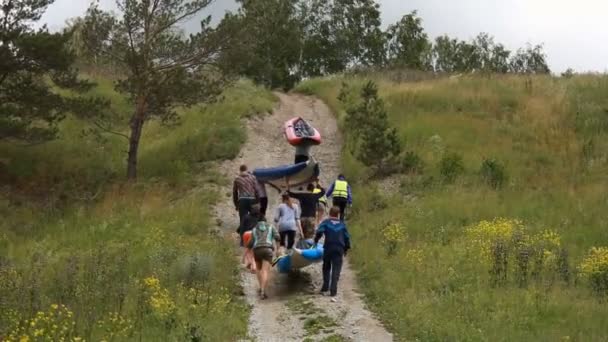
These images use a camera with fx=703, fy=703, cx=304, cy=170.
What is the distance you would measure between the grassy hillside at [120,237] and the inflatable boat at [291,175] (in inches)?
81.1

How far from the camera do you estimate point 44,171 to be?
24906 millimetres

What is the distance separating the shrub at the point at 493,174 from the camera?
2102 centimetres

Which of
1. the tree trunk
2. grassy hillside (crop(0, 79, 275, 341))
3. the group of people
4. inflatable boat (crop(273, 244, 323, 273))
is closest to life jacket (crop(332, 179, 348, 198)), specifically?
the group of people

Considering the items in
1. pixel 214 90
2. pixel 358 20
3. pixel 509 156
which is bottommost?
pixel 509 156


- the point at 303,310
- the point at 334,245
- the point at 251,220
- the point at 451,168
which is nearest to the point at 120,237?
the point at 251,220

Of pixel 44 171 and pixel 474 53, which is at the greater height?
pixel 474 53

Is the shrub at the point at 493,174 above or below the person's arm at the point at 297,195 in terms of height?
above

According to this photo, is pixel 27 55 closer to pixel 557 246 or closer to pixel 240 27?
pixel 240 27

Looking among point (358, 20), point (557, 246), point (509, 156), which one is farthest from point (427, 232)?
point (358, 20)

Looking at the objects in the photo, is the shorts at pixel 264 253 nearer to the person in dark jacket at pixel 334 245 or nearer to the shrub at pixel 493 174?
the person in dark jacket at pixel 334 245

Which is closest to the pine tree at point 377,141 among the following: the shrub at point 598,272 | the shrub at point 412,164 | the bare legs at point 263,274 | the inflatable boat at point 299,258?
the shrub at point 412,164

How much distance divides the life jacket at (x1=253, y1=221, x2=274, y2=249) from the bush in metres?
9.64

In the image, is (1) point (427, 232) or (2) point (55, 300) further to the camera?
(1) point (427, 232)

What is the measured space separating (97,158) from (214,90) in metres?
5.52
